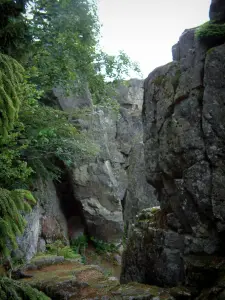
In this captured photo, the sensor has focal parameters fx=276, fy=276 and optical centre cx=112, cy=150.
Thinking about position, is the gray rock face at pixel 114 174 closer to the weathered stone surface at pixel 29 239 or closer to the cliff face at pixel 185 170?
the weathered stone surface at pixel 29 239

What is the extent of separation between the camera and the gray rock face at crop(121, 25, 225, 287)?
6.53 meters

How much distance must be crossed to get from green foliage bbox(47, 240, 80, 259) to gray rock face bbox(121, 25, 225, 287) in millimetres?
4353

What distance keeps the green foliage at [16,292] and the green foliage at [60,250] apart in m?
9.66

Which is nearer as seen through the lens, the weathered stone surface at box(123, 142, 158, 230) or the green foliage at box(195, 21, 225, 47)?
the green foliage at box(195, 21, 225, 47)

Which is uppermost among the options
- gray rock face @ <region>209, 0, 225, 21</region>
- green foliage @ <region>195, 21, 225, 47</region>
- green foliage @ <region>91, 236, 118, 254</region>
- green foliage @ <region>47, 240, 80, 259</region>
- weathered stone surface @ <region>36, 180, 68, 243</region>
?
gray rock face @ <region>209, 0, 225, 21</region>

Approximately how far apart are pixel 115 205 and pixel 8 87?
1454cm

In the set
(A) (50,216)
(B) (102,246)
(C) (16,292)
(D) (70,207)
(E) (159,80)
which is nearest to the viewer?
(C) (16,292)

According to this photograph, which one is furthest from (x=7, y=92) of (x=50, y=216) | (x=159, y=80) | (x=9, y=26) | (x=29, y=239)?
(x=50, y=216)

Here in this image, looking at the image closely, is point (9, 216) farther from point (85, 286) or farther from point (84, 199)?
point (84, 199)

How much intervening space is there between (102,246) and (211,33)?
12.9 meters

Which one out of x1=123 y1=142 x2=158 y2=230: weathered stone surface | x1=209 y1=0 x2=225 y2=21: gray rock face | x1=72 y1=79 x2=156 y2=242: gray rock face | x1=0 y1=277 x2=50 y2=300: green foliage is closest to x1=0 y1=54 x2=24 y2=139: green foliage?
x1=0 y1=277 x2=50 y2=300: green foliage

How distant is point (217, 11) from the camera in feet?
24.7

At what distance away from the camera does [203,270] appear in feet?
20.1

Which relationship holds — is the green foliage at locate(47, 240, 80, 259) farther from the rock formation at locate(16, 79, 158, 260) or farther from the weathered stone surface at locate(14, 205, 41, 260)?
the weathered stone surface at locate(14, 205, 41, 260)
